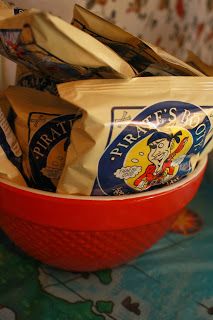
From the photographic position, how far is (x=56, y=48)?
0.37m

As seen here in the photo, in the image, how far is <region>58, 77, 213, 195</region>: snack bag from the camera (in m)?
0.41

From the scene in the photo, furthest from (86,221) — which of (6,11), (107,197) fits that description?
(6,11)

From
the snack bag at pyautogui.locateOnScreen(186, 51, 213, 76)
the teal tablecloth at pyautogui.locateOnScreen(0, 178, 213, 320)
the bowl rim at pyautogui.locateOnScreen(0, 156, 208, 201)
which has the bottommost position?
the teal tablecloth at pyautogui.locateOnScreen(0, 178, 213, 320)

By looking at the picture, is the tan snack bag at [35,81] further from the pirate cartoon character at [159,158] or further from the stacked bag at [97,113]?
the pirate cartoon character at [159,158]

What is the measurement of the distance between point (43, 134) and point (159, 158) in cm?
14

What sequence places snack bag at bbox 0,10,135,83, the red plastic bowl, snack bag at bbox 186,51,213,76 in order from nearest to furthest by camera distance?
snack bag at bbox 0,10,135,83 → the red plastic bowl → snack bag at bbox 186,51,213,76

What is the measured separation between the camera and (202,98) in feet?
1.50

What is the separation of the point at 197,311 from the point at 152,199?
6.5 inches

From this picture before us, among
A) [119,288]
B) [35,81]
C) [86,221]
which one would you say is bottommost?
[119,288]

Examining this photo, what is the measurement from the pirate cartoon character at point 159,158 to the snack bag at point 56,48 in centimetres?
8

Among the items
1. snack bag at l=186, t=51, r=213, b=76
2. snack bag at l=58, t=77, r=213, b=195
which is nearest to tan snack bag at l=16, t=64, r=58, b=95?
snack bag at l=58, t=77, r=213, b=195

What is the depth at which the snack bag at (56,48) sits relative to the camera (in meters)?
0.35

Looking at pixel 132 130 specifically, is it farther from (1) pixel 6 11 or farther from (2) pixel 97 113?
(1) pixel 6 11

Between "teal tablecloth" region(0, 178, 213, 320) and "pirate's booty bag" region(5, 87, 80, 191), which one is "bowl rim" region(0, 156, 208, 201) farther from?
"teal tablecloth" region(0, 178, 213, 320)
